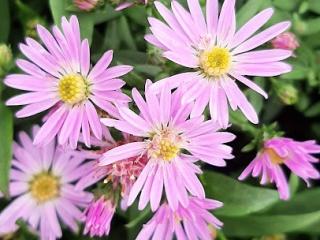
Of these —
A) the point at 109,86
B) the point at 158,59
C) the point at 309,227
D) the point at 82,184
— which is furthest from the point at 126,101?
the point at 309,227

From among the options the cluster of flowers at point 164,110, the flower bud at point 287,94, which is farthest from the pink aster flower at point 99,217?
the flower bud at point 287,94

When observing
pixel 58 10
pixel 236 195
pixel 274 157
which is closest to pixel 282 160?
pixel 274 157

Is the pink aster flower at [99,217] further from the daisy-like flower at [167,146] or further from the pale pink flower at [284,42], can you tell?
the pale pink flower at [284,42]

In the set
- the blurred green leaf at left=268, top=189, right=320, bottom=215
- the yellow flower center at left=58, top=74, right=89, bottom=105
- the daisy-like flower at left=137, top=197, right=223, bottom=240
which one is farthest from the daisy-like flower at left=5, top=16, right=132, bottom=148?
the blurred green leaf at left=268, top=189, right=320, bottom=215

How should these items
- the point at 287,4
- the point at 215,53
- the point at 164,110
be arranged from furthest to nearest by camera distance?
the point at 287,4 → the point at 215,53 → the point at 164,110

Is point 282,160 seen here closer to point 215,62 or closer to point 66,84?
point 215,62

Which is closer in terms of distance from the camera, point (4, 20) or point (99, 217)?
point (99, 217)
